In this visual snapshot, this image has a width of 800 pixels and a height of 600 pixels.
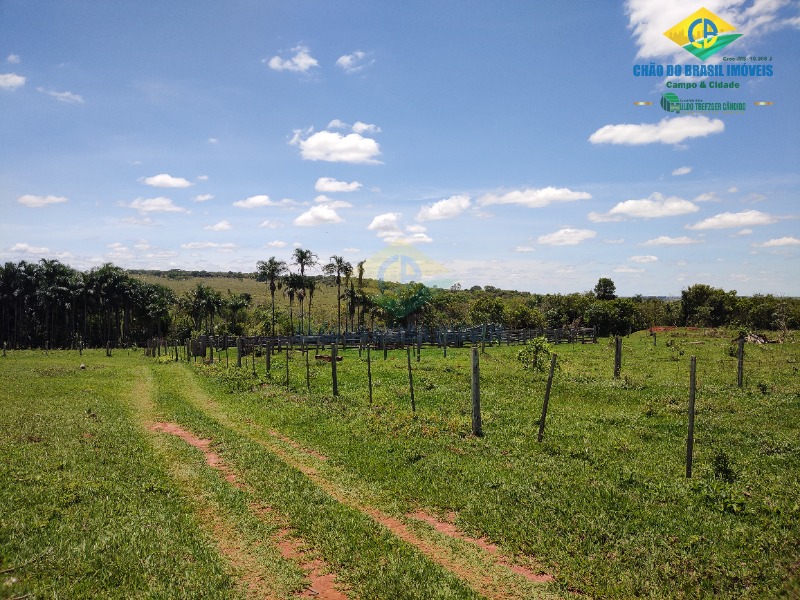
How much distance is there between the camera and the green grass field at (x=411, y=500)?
7.39 metres

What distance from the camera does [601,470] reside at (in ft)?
38.5

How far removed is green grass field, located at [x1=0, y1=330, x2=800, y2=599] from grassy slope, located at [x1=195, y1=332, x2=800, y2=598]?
0.17 ft

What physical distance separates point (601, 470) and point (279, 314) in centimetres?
8316

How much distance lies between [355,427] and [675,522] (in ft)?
33.5

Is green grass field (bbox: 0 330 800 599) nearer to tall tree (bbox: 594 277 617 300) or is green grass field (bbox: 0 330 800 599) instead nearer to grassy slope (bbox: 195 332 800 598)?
grassy slope (bbox: 195 332 800 598)

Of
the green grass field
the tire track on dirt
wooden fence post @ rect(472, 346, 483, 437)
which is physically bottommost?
the tire track on dirt

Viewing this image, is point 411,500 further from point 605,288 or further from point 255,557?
point 605,288

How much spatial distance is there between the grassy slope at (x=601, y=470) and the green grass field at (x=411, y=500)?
0.05 meters

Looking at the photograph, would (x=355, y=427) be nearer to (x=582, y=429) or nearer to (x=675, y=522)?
(x=582, y=429)

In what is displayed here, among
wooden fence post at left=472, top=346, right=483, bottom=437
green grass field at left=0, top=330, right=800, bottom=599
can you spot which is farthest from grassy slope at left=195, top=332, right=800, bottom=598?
wooden fence post at left=472, top=346, right=483, bottom=437

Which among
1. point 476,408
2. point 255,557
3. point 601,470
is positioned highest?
point 476,408

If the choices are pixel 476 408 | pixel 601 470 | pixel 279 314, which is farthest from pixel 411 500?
pixel 279 314

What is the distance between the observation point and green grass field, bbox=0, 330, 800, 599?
7.39m

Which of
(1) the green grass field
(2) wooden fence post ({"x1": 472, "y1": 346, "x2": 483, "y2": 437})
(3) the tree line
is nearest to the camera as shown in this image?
(1) the green grass field
